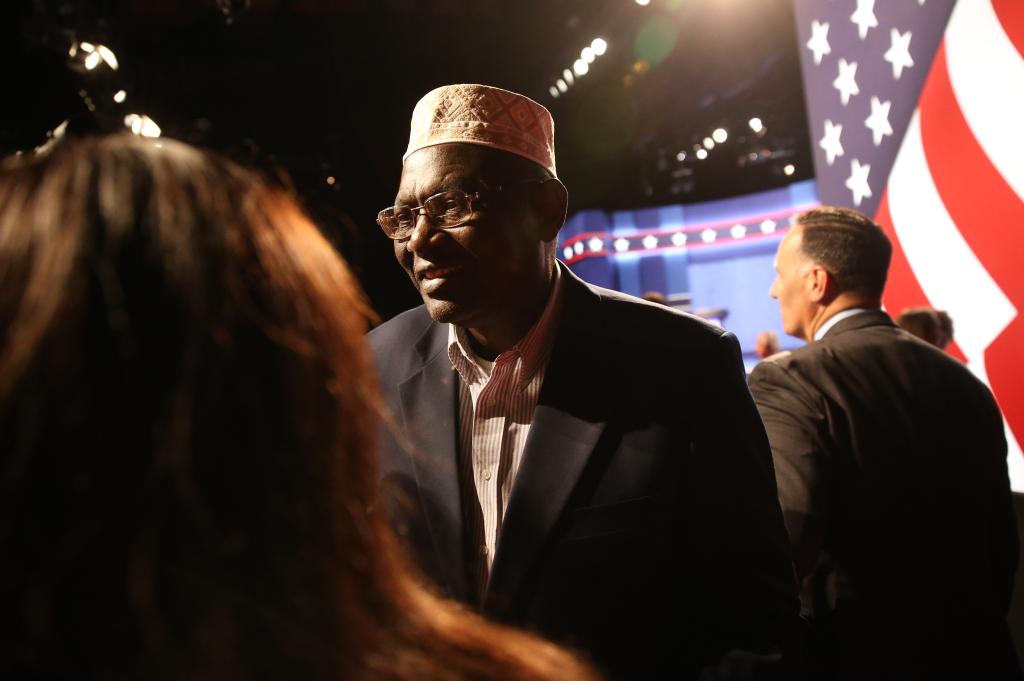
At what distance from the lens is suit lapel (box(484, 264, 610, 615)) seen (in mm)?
1312

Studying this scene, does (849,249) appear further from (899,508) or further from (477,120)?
(477,120)

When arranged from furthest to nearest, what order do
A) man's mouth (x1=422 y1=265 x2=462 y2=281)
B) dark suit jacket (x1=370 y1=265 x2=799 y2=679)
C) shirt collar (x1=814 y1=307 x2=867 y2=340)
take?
shirt collar (x1=814 y1=307 x2=867 y2=340) < man's mouth (x1=422 y1=265 x2=462 y2=281) < dark suit jacket (x1=370 y1=265 x2=799 y2=679)

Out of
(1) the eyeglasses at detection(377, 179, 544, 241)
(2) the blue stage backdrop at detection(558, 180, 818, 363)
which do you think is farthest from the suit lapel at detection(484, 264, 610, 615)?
(2) the blue stage backdrop at detection(558, 180, 818, 363)

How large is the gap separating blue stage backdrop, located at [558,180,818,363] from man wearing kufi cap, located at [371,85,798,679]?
31.7 feet

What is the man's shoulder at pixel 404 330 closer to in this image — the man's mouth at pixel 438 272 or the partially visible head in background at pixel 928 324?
the man's mouth at pixel 438 272

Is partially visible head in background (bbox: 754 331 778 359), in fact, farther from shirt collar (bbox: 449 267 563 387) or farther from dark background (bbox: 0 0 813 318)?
shirt collar (bbox: 449 267 563 387)

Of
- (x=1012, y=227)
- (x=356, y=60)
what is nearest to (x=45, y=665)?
(x=1012, y=227)

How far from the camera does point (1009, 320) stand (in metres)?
2.30

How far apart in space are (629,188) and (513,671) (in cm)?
1169

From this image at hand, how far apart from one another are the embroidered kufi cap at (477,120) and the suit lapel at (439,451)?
47 cm

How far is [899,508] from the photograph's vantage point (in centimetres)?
203

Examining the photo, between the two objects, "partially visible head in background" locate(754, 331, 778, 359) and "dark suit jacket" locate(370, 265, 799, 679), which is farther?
"partially visible head in background" locate(754, 331, 778, 359)

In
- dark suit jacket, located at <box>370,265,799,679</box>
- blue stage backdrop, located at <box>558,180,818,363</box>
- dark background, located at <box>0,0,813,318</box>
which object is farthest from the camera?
blue stage backdrop, located at <box>558,180,818,363</box>

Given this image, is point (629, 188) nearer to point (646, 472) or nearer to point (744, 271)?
point (744, 271)
